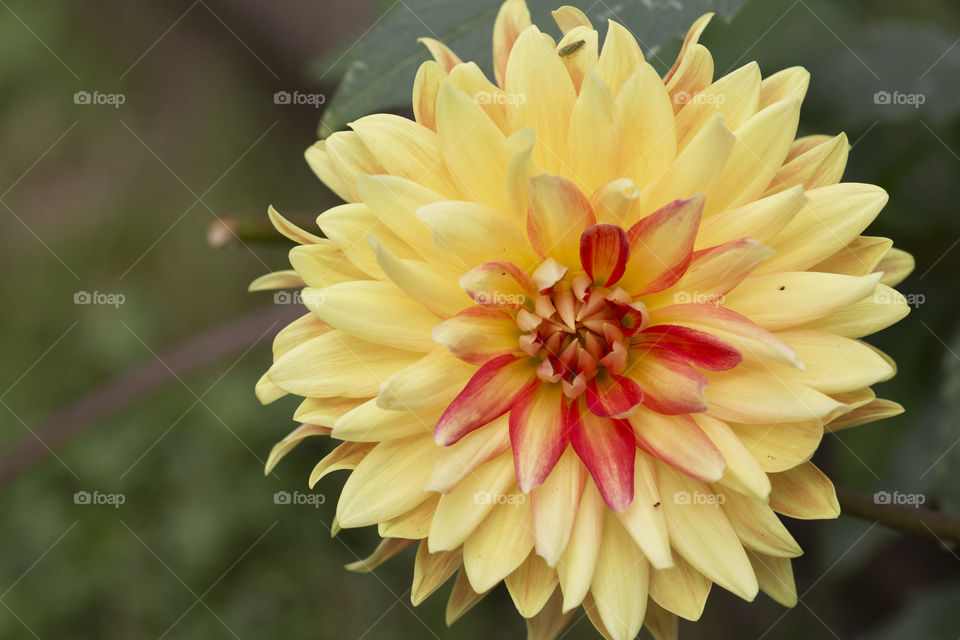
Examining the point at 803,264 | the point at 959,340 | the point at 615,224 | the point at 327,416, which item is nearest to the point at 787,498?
the point at 803,264

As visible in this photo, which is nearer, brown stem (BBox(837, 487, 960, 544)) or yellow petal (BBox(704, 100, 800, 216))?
yellow petal (BBox(704, 100, 800, 216))

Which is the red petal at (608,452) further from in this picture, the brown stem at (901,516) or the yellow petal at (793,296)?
the brown stem at (901,516)

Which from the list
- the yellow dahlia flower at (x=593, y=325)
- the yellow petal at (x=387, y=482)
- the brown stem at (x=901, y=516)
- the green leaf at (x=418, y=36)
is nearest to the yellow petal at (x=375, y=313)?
the yellow dahlia flower at (x=593, y=325)


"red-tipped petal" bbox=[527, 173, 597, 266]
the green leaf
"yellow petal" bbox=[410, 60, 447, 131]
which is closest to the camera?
"red-tipped petal" bbox=[527, 173, 597, 266]

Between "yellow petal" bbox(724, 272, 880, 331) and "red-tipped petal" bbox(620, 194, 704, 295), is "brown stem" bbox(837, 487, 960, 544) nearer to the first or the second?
"yellow petal" bbox(724, 272, 880, 331)

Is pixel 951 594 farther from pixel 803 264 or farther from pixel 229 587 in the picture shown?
pixel 229 587

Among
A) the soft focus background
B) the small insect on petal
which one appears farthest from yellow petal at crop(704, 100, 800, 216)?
the soft focus background

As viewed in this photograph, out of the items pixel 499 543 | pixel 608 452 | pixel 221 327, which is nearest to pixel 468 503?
pixel 499 543
